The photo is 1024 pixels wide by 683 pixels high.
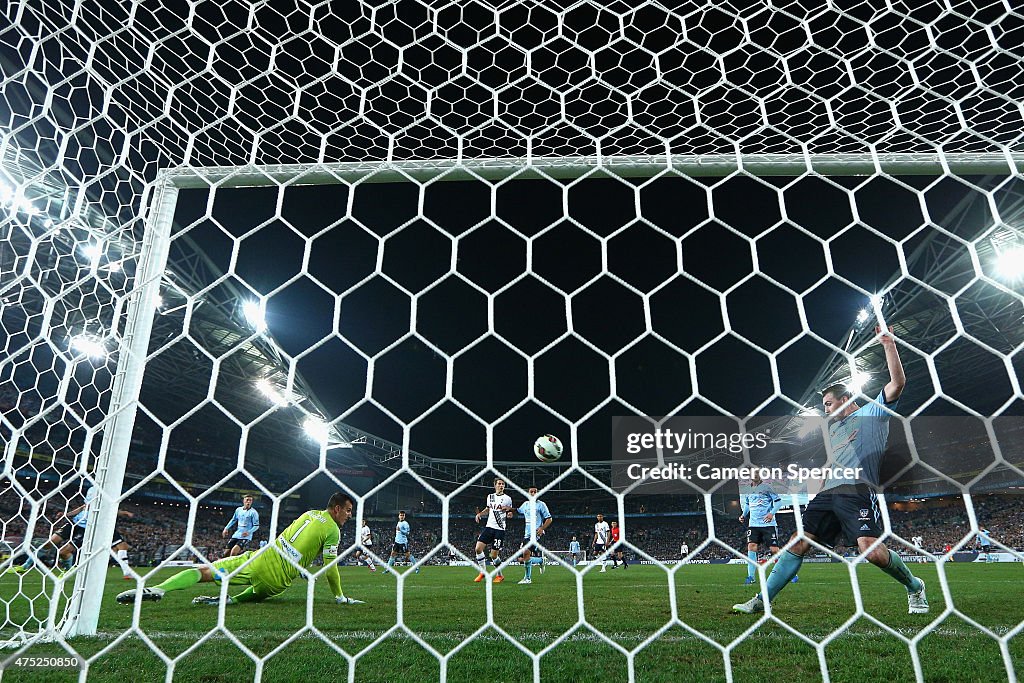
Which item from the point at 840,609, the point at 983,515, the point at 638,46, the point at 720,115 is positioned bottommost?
the point at 983,515

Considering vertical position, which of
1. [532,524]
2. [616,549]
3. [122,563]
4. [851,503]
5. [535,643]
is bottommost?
[851,503]

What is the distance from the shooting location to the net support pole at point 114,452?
169 cm

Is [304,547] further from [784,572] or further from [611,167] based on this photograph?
[611,167]

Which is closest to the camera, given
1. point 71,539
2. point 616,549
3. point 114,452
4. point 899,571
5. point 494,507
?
point 616,549

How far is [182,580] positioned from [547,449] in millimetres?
2487

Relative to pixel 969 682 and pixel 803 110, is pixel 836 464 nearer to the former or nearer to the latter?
pixel 969 682

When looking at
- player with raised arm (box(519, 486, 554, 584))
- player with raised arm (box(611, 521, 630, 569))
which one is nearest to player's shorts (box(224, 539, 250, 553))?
player with raised arm (box(519, 486, 554, 584))

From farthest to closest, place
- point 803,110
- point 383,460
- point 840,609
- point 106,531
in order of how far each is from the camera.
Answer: point 383,460
point 840,609
point 803,110
point 106,531

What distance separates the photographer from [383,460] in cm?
1742

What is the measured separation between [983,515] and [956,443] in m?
2.07

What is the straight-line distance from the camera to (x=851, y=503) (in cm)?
240

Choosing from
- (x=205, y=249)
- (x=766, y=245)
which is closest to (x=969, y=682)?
(x=766, y=245)

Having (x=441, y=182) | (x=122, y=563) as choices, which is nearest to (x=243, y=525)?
(x=441, y=182)

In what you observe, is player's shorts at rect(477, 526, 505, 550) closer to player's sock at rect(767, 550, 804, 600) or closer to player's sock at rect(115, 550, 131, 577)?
player's sock at rect(767, 550, 804, 600)
